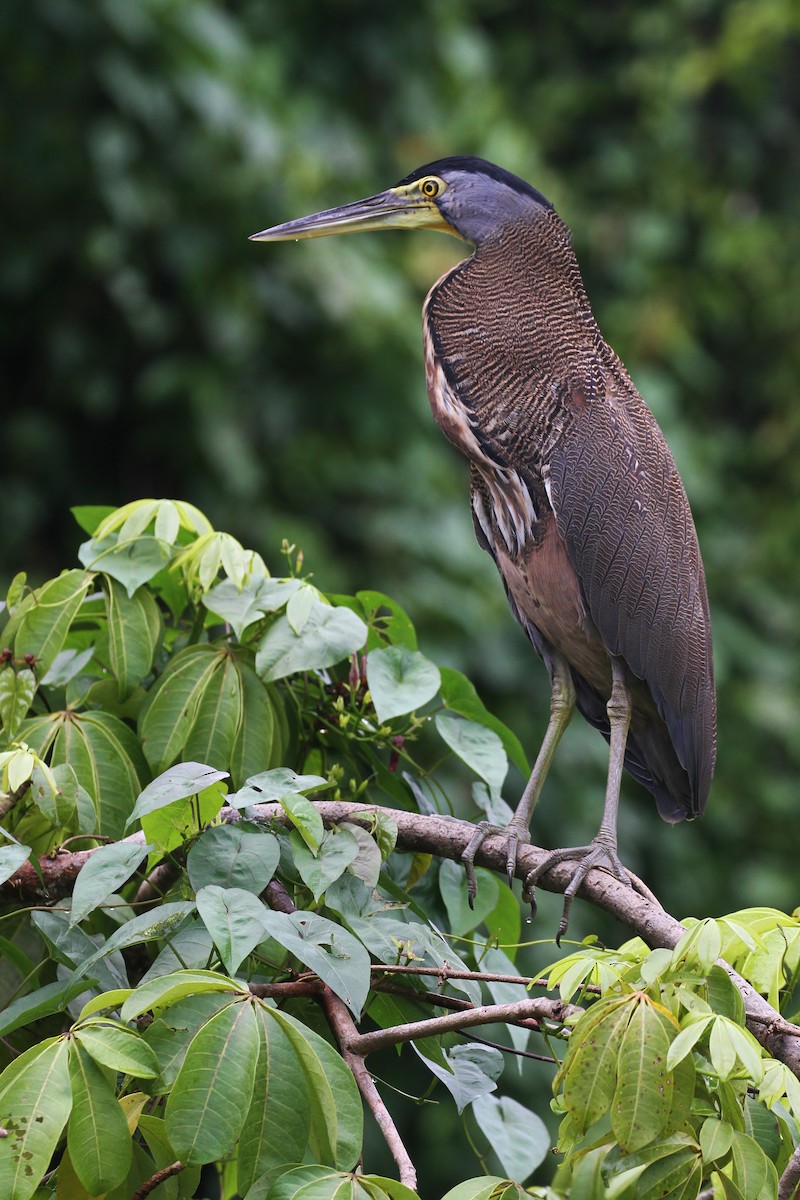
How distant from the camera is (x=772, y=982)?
1.12 meters

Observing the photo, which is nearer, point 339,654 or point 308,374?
point 339,654

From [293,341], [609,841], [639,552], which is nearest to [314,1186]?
[609,841]

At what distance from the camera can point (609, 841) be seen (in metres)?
1.62

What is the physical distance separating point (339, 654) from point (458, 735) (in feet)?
0.69

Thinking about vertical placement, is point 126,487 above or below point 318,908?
below

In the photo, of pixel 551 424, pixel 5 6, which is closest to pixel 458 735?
pixel 551 424

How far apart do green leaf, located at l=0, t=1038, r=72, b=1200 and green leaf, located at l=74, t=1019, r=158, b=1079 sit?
0.03 meters

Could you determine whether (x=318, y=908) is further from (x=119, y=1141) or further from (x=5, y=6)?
(x=5, y=6)

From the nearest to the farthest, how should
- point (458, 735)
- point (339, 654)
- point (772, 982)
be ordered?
point (772, 982)
point (339, 654)
point (458, 735)

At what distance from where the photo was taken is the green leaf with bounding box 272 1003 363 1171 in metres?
0.96

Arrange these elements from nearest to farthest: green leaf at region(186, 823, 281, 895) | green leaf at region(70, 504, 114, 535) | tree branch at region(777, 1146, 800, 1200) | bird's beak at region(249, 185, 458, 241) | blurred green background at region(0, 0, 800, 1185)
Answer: tree branch at region(777, 1146, 800, 1200) < green leaf at region(186, 823, 281, 895) < green leaf at region(70, 504, 114, 535) < bird's beak at region(249, 185, 458, 241) < blurred green background at region(0, 0, 800, 1185)

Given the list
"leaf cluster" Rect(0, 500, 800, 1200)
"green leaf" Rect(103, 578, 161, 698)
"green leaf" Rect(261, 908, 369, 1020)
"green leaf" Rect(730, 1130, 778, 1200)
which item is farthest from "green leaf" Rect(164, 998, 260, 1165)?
"green leaf" Rect(103, 578, 161, 698)

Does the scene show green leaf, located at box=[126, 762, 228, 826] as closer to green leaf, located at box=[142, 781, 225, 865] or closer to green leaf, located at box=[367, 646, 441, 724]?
green leaf, located at box=[142, 781, 225, 865]

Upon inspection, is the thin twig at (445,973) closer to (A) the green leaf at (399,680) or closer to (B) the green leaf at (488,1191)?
(B) the green leaf at (488,1191)
